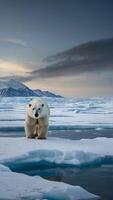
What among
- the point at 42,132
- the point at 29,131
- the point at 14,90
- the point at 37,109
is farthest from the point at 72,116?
the point at 14,90

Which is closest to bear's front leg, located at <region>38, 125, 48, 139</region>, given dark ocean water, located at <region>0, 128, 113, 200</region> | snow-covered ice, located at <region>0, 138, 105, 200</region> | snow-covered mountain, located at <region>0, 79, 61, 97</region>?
snow-covered ice, located at <region>0, 138, 105, 200</region>

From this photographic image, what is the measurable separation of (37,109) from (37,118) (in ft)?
0.76

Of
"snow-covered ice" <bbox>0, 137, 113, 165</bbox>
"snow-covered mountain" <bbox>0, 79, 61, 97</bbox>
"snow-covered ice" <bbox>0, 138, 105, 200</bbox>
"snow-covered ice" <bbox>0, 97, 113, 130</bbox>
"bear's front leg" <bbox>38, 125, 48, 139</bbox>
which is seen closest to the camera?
"snow-covered ice" <bbox>0, 138, 105, 200</bbox>

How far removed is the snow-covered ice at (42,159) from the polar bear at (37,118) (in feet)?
2.24

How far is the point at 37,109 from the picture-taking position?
34.1ft

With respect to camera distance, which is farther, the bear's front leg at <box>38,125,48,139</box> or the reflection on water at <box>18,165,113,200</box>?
the bear's front leg at <box>38,125,48,139</box>

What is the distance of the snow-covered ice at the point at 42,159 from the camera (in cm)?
572

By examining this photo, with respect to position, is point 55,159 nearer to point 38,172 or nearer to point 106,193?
point 38,172

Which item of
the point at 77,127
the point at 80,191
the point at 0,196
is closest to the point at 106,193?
the point at 80,191

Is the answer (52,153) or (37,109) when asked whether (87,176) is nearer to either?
(52,153)

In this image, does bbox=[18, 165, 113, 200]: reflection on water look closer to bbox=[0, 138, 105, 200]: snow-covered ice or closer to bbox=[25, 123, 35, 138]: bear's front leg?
bbox=[0, 138, 105, 200]: snow-covered ice

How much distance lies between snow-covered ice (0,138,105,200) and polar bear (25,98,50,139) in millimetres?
682

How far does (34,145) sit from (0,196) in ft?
12.4

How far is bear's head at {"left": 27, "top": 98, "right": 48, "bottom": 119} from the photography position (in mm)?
10375
